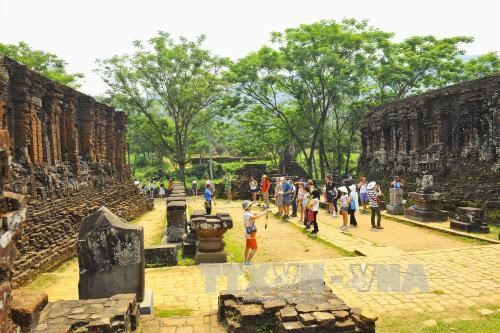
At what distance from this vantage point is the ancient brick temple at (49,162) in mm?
8367

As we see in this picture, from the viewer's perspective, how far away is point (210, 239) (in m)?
8.87

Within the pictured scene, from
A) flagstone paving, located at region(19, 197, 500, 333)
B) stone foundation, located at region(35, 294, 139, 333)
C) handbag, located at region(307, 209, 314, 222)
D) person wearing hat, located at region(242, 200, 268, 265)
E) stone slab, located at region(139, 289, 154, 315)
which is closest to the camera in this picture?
stone foundation, located at region(35, 294, 139, 333)

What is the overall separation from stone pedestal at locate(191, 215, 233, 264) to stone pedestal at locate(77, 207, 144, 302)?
9.39 feet

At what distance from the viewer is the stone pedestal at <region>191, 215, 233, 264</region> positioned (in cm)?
870

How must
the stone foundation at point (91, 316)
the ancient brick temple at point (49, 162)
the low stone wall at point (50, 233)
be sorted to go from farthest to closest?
the ancient brick temple at point (49, 162), the low stone wall at point (50, 233), the stone foundation at point (91, 316)

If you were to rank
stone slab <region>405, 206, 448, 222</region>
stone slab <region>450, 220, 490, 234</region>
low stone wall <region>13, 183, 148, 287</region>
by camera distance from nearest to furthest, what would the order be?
low stone wall <region>13, 183, 148, 287</region> < stone slab <region>450, 220, 490, 234</region> < stone slab <region>405, 206, 448, 222</region>

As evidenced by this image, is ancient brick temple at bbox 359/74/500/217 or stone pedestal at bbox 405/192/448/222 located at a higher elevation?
ancient brick temple at bbox 359/74/500/217

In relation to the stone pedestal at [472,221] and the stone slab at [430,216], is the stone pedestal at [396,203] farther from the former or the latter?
the stone pedestal at [472,221]

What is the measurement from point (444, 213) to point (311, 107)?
53.8 ft

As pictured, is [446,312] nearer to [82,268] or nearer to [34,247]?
[82,268]

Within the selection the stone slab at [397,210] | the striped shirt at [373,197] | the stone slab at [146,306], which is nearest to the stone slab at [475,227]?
the striped shirt at [373,197]

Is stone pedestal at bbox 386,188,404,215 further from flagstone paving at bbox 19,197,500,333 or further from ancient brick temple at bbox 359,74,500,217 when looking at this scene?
flagstone paving at bbox 19,197,500,333

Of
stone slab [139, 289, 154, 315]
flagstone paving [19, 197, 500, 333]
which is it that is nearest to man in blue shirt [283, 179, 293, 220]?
flagstone paving [19, 197, 500, 333]

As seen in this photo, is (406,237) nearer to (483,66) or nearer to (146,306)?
(146,306)
